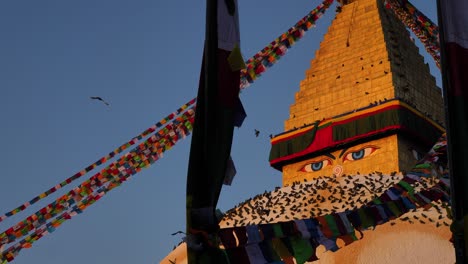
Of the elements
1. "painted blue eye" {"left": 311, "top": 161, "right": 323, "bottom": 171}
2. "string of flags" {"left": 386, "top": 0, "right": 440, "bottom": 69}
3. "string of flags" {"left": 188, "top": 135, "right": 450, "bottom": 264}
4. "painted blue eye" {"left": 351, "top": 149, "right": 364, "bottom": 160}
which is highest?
"string of flags" {"left": 386, "top": 0, "right": 440, "bottom": 69}

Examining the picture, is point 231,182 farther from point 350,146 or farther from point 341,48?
point 341,48

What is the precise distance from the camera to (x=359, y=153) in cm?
1286

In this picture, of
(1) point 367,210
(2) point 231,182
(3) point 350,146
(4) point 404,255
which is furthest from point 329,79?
(2) point 231,182

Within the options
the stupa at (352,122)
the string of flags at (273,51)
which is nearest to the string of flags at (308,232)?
the stupa at (352,122)

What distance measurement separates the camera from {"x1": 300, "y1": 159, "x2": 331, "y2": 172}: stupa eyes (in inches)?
523

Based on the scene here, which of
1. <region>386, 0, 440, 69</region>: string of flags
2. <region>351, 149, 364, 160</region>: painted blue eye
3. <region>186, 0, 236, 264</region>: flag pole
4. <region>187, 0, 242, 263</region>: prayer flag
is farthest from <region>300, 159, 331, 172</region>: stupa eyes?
<region>186, 0, 236, 264</region>: flag pole

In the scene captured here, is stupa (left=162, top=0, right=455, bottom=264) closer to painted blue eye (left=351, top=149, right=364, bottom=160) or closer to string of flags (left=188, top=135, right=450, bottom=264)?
painted blue eye (left=351, top=149, right=364, bottom=160)

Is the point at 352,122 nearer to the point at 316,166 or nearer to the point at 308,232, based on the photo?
the point at 316,166

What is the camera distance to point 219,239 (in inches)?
175

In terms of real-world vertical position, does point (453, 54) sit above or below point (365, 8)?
below

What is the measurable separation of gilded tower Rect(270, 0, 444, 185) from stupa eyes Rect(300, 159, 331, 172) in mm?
19

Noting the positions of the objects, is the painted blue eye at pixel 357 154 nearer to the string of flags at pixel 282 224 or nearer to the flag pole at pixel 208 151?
the string of flags at pixel 282 224

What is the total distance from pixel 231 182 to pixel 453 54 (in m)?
1.83

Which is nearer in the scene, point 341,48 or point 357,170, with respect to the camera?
point 357,170
